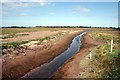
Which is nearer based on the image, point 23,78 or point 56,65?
point 23,78

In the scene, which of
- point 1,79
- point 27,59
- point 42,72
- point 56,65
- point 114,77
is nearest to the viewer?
point 114,77

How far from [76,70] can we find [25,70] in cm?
501

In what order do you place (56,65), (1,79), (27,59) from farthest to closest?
(27,59) → (56,65) → (1,79)

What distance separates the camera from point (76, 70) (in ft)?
66.7

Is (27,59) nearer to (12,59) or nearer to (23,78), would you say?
(12,59)

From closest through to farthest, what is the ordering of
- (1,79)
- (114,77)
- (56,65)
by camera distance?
(114,77)
(1,79)
(56,65)

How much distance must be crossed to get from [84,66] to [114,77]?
17.4ft

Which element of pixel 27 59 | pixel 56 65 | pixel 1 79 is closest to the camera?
pixel 1 79

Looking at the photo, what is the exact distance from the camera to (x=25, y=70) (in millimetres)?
20859

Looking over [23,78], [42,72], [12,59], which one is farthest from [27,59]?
[23,78]

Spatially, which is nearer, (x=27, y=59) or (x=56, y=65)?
(x=56, y=65)

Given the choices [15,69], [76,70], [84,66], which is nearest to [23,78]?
[15,69]

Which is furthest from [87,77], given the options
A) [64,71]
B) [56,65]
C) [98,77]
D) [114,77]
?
[56,65]

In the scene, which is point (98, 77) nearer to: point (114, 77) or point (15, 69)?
point (114, 77)
